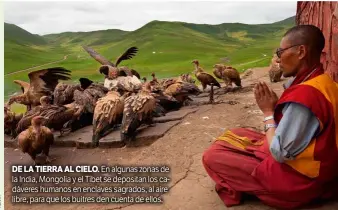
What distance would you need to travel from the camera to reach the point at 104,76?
332 inches

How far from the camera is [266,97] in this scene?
292 centimetres

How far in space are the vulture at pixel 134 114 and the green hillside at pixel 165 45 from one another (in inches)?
101

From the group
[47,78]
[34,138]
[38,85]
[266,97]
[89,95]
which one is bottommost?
[34,138]

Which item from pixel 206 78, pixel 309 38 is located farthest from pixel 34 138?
pixel 206 78

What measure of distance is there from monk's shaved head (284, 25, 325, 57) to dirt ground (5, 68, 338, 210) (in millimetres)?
1305

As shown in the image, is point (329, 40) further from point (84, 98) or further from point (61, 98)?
point (61, 98)

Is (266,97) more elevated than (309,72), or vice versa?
(309,72)

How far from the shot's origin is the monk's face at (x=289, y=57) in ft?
9.21

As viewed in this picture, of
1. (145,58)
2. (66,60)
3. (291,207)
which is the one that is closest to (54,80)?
(66,60)

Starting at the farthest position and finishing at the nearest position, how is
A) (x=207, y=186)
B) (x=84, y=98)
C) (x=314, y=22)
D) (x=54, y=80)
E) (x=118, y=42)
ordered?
(x=118, y=42) < (x=54, y=80) < (x=84, y=98) < (x=314, y=22) < (x=207, y=186)

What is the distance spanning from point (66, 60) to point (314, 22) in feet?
16.6

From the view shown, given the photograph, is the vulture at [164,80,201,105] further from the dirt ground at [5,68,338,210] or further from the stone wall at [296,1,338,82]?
the stone wall at [296,1,338,82]

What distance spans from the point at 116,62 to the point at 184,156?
17.3 feet

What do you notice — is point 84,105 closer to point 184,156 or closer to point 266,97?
point 184,156
